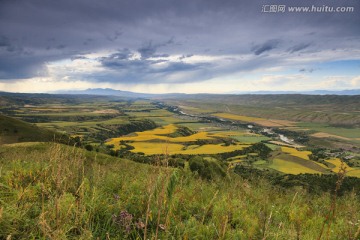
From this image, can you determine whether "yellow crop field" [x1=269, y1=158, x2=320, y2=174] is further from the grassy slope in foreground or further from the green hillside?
the grassy slope in foreground

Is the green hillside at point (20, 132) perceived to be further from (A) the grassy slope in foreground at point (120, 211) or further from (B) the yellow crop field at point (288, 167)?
(A) the grassy slope in foreground at point (120, 211)

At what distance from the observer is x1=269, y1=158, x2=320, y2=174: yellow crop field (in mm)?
79188

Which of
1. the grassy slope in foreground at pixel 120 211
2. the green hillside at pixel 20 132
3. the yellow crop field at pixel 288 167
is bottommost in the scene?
the yellow crop field at pixel 288 167

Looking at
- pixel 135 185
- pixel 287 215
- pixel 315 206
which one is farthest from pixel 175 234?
pixel 315 206

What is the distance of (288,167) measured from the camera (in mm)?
85375

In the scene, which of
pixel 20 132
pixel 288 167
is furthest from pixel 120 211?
pixel 20 132

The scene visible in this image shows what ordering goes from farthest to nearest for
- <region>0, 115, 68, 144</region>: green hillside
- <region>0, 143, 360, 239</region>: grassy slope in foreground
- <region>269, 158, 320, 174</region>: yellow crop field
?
<region>269, 158, 320, 174</region>: yellow crop field, <region>0, 115, 68, 144</region>: green hillside, <region>0, 143, 360, 239</region>: grassy slope in foreground

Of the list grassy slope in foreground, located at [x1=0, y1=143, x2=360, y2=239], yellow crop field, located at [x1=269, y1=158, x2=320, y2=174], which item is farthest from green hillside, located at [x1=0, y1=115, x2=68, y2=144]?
grassy slope in foreground, located at [x1=0, y1=143, x2=360, y2=239]

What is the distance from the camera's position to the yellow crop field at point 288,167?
79188mm

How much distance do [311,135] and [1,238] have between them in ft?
661

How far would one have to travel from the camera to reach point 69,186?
18.6ft

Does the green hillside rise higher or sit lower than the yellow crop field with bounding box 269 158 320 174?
higher

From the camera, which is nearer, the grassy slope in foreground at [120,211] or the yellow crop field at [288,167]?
the grassy slope in foreground at [120,211]

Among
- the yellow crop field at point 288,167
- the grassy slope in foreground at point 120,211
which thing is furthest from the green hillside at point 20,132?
the grassy slope in foreground at point 120,211
